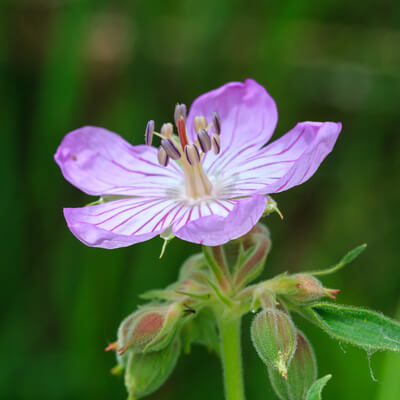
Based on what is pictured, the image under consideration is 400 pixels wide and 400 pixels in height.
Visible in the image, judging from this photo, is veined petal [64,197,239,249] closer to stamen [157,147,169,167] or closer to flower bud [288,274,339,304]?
stamen [157,147,169,167]

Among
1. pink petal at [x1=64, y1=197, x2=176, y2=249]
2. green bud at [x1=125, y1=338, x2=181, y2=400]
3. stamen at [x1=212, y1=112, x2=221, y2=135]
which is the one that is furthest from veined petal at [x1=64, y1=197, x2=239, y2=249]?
green bud at [x1=125, y1=338, x2=181, y2=400]

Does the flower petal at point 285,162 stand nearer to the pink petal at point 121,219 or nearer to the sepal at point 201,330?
the pink petal at point 121,219

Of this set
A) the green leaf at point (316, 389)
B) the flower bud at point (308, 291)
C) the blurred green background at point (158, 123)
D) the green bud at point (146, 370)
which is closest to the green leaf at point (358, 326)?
the flower bud at point (308, 291)

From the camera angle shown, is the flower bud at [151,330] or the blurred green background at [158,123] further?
the blurred green background at [158,123]

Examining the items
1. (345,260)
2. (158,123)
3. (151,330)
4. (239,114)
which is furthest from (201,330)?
(158,123)

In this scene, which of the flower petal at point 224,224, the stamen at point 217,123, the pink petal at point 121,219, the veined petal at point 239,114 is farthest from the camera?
the veined petal at point 239,114

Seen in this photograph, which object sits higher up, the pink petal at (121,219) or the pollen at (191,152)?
the pollen at (191,152)
